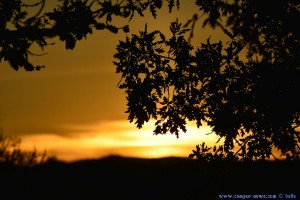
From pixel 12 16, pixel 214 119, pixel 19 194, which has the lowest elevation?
pixel 19 194

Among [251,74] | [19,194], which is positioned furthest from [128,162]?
[251,74]

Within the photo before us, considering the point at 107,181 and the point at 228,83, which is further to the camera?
the point at 107,181

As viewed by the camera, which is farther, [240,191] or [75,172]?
[75,172]

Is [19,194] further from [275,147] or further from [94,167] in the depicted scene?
[275,147]

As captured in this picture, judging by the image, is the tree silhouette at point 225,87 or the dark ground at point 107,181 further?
the dark ground at point 107,181

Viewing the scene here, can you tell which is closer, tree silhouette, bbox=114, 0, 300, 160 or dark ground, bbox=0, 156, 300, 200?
tree silhouette, bbox=114, 0, 300, 160

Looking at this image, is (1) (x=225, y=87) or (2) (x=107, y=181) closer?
(1) (x=225, y=87)

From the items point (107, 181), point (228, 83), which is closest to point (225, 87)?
point (228, 83)

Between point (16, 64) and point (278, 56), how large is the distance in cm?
573

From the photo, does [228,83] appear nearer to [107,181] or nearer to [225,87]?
[225,87]

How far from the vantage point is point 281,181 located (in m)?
10.3

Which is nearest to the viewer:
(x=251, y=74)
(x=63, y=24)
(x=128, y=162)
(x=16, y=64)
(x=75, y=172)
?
(x=16, y=64)

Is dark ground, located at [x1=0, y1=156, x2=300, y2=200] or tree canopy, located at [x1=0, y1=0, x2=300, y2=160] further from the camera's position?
dark ground, located at [x1=0, y1=156, x2=300, y2=200]

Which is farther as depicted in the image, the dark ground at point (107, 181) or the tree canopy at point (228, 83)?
the dark ground at point (107, 181)
